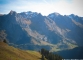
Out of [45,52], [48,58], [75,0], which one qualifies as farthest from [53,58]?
[75,0]

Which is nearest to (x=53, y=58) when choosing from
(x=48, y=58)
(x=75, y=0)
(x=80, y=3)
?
(x=48, y=58)

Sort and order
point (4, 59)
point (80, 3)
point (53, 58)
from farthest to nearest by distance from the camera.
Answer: point (80, 3)
point (53, 58)
point (4, 59)

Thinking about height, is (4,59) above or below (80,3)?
below

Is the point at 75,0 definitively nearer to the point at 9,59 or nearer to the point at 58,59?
the point at 58,59

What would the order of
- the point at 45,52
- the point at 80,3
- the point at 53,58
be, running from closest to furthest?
1. the point at 53,58
2. the point at 45,52
3. the point at 80,3

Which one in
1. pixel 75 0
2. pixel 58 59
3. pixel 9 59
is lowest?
pixel 58 59

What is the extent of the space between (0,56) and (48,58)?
44.7m

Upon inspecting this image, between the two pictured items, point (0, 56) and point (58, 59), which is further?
point (58, 59)

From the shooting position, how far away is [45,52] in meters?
107

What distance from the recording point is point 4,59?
2060 inches

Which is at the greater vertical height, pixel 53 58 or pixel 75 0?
pixel 75 0

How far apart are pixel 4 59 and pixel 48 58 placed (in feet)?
151

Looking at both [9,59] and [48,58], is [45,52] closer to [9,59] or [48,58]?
[48,58]

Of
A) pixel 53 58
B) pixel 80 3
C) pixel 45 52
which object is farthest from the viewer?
pixel 80 3
